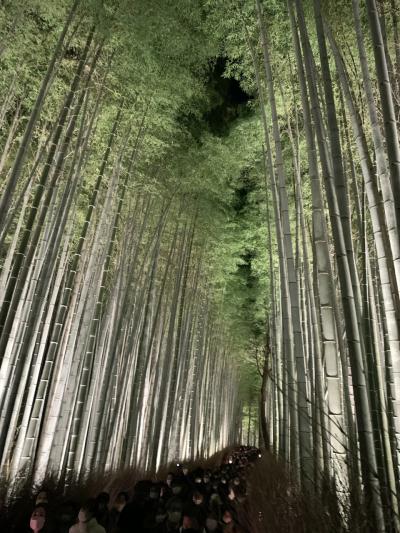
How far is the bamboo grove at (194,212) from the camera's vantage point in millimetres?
2230

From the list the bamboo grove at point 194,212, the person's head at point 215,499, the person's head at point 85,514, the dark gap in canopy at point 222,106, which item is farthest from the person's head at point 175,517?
the dark gap in canopy at point 222,106

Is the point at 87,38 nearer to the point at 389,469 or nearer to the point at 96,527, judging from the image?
the point at 96,527

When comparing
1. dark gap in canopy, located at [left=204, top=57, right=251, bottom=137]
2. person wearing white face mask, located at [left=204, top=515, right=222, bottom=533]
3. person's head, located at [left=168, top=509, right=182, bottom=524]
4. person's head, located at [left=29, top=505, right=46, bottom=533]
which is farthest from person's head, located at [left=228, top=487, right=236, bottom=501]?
dark gap in canopy, located at [left=204, top=57, right=251, bottom=137]

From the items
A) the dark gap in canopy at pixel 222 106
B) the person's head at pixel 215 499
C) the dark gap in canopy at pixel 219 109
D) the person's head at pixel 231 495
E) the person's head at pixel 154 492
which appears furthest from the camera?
the dark gap in canopy at pixel 222 106

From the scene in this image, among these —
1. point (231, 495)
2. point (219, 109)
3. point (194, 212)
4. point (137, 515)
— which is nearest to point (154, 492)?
point (137, 515)

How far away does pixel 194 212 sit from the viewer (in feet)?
24.6

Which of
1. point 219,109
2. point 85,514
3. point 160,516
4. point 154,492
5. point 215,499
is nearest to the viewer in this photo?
point 85,514

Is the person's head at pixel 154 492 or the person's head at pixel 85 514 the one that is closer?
the person's head at pixel 85 514

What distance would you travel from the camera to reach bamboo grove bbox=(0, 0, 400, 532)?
7.32 feet

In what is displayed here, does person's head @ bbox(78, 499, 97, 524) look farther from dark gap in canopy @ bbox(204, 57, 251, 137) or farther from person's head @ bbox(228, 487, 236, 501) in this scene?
dark gap in canopy @ bbox(204, 57, 251, 137)

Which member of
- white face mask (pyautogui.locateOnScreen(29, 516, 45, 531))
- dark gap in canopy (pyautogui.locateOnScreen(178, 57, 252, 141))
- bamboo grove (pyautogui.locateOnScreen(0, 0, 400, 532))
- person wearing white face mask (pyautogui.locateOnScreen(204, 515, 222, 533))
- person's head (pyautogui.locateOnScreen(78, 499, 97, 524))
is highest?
dark gap in canopy (pyautogui.locateOnScreen(178, 57, 252, 141))

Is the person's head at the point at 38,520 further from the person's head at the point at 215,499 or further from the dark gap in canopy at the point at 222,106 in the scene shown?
the dark gap in canopy at the point at 222,106

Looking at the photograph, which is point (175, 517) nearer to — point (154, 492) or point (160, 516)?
point (160, 516)

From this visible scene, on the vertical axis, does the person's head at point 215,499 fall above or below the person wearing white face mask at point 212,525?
above
